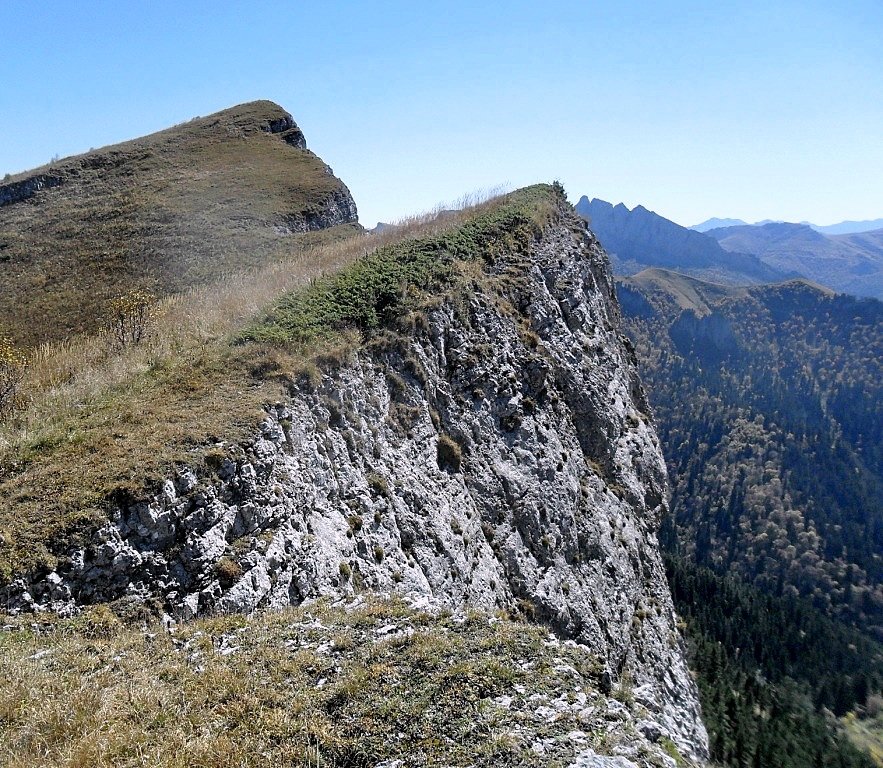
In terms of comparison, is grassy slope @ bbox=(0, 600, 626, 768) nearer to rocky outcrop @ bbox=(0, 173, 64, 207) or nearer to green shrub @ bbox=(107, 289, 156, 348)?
green shrub @ bbox=(107, 289, 156, 348)

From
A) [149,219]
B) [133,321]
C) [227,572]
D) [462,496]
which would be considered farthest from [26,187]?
[227,572]

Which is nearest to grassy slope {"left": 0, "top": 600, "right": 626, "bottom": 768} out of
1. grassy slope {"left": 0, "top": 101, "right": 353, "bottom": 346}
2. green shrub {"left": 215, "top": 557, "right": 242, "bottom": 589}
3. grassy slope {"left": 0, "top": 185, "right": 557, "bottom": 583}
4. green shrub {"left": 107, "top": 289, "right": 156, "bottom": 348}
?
green shrub {"left": 215, "top": 557, "right": 242, "bottom": 589}

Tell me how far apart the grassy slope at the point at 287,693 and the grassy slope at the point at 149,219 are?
22466mm

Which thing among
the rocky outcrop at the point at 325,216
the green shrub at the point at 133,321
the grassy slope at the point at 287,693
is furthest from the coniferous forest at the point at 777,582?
the rocky outcrop at the point at 325,216

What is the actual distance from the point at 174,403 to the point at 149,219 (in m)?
30.1

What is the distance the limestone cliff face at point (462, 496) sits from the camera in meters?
9.69

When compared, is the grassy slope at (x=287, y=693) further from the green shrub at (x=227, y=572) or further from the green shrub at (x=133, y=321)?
the green shrub at (x=133, y=321)

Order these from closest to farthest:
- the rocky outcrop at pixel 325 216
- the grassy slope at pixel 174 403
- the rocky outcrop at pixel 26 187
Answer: the grassy slope at pixel 174 403 < the rocky outcrop at pixel 325 216 < the rocky outcrop at pixel 26 187

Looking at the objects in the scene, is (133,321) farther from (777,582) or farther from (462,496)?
(777,582)

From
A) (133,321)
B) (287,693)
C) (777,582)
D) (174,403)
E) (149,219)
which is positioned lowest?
(777,582)

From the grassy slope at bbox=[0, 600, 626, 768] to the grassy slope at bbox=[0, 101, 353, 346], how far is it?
22.5m

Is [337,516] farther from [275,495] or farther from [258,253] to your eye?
[258,253]

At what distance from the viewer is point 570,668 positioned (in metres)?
7.93

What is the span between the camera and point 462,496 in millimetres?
16656
